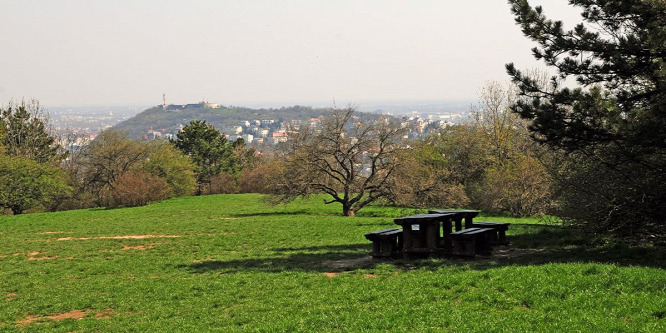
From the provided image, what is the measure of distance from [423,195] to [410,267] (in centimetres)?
2132

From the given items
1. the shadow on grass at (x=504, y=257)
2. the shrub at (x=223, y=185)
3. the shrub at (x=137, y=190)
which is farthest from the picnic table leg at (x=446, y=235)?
the shrub at (x=223, y=185)

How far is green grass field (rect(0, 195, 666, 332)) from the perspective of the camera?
29.0 feet

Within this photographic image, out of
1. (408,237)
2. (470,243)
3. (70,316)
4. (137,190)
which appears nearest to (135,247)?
(70,316)

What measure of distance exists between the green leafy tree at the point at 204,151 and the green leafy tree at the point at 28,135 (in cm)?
1671

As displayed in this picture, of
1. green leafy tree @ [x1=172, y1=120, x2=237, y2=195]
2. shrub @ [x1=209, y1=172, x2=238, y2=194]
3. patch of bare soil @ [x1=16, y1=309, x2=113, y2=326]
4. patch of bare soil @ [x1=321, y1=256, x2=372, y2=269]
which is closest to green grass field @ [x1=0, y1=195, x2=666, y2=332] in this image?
patch of bare soil @ [x1=16, y1=309, x2=113, y2=326]

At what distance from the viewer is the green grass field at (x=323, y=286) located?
885 cm

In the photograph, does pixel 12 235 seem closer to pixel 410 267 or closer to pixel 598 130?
pixel 410 267

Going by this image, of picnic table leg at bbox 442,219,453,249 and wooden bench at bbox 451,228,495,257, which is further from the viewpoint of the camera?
picnic table leg at bbox 442,219,453,249

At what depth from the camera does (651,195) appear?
13.3 metres

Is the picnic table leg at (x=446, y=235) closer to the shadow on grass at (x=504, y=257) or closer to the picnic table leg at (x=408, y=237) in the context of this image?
the shadow on grass at (x=504, y=257)

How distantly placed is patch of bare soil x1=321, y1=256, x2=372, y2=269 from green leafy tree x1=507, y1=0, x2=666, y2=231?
20.3ft

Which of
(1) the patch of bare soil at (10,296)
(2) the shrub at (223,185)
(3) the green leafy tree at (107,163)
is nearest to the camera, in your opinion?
(1) the patch of bare soil at (10,296)

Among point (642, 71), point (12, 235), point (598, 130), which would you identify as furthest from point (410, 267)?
point (12, 235)

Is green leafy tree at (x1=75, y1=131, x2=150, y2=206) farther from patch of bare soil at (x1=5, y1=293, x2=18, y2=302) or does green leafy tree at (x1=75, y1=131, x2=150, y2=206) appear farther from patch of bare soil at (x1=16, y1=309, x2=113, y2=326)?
patch of bare soil at (x1=16, y1=309, x2=113, y2=326)
